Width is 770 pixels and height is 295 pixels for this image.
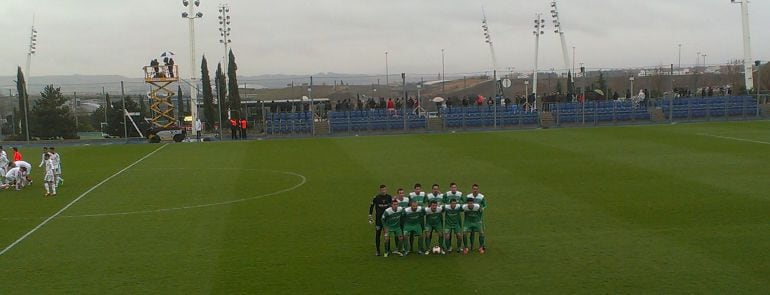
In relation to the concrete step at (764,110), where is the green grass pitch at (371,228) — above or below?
below

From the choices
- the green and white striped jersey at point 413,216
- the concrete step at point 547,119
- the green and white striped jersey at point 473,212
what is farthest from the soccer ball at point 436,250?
the concrete step at point 547,119

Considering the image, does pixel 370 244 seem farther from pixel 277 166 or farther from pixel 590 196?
pixel 277 166

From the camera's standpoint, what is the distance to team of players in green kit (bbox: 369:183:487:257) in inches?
639

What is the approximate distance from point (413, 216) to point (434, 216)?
467 mm

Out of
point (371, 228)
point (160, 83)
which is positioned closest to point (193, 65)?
point (160, 83)

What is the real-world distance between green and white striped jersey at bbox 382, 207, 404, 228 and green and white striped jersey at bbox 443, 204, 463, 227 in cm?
97

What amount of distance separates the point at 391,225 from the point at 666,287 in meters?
5.70

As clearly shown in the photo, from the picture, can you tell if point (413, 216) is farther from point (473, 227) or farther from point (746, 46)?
point (746, 46)

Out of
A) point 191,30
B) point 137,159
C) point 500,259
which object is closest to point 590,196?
point 500,259

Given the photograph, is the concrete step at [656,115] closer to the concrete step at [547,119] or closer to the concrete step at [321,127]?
the concrete step at [547,119]

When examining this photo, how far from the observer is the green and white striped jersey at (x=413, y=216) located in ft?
53.2

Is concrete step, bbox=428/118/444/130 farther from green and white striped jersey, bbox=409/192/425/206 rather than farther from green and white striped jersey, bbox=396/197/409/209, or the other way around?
green and white striped jersey, bbox=396/197/409/209

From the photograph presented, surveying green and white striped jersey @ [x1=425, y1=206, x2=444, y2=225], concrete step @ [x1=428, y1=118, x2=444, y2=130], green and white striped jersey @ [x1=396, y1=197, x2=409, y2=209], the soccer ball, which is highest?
concrete step @ [x1=428, y1=118, x2=444, y2=130]

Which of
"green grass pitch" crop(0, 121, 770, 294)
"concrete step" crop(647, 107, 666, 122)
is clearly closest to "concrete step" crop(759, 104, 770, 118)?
Result: "concrete step" crop(647, 107, 666, 122)
